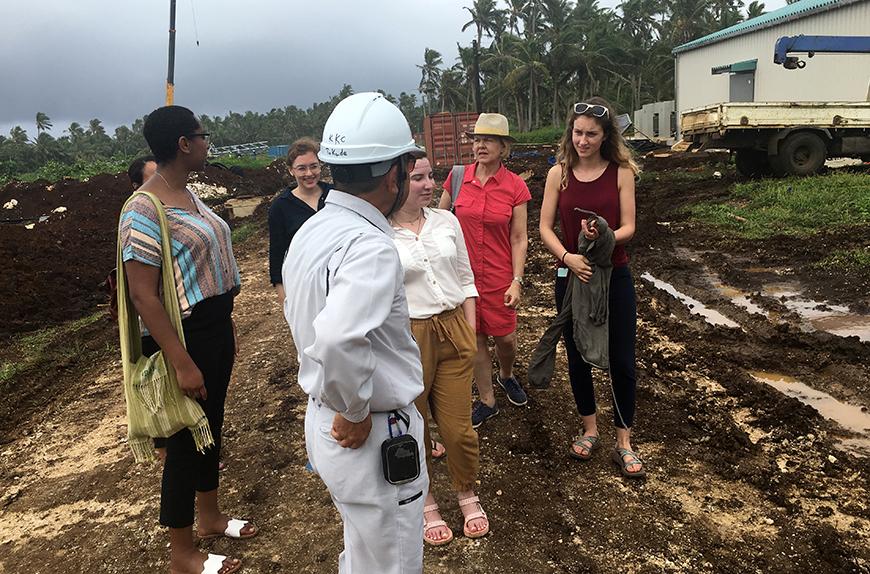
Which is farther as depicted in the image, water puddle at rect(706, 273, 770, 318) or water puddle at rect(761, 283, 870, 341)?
water puddle at rect(706, 273, 770, 318)

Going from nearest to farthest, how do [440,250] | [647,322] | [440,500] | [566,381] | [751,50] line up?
[440,250] < [440,500] < [566,381] < [647,322] < [751,50]

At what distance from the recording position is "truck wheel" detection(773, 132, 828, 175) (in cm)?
1166

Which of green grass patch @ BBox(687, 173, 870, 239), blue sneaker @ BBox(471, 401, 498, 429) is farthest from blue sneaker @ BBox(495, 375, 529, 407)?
green grass patch @ BBox(687, 173, 870, 239)

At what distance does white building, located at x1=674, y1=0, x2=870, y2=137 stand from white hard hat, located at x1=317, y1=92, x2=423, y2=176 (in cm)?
1708

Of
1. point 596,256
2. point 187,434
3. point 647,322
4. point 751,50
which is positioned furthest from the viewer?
point 751,50

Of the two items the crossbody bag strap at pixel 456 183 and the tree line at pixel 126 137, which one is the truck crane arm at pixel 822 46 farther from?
the tree line at pixel 126 137

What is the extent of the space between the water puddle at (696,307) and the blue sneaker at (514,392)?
2414mm

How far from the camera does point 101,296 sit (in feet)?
26.8

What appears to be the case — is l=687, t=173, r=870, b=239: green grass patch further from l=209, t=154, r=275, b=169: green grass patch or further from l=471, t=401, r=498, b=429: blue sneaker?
l=209, t=154, r=275, b=169: green grass patch

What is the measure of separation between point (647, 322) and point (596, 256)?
2944 millimetres

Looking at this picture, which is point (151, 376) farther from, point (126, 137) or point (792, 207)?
point (126, 137)

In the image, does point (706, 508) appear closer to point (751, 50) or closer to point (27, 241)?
point (27, 241)

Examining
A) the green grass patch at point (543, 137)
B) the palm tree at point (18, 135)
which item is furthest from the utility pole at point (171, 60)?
the palm tree at point (18, 135)

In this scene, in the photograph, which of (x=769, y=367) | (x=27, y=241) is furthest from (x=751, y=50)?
(x=27, y=241)
